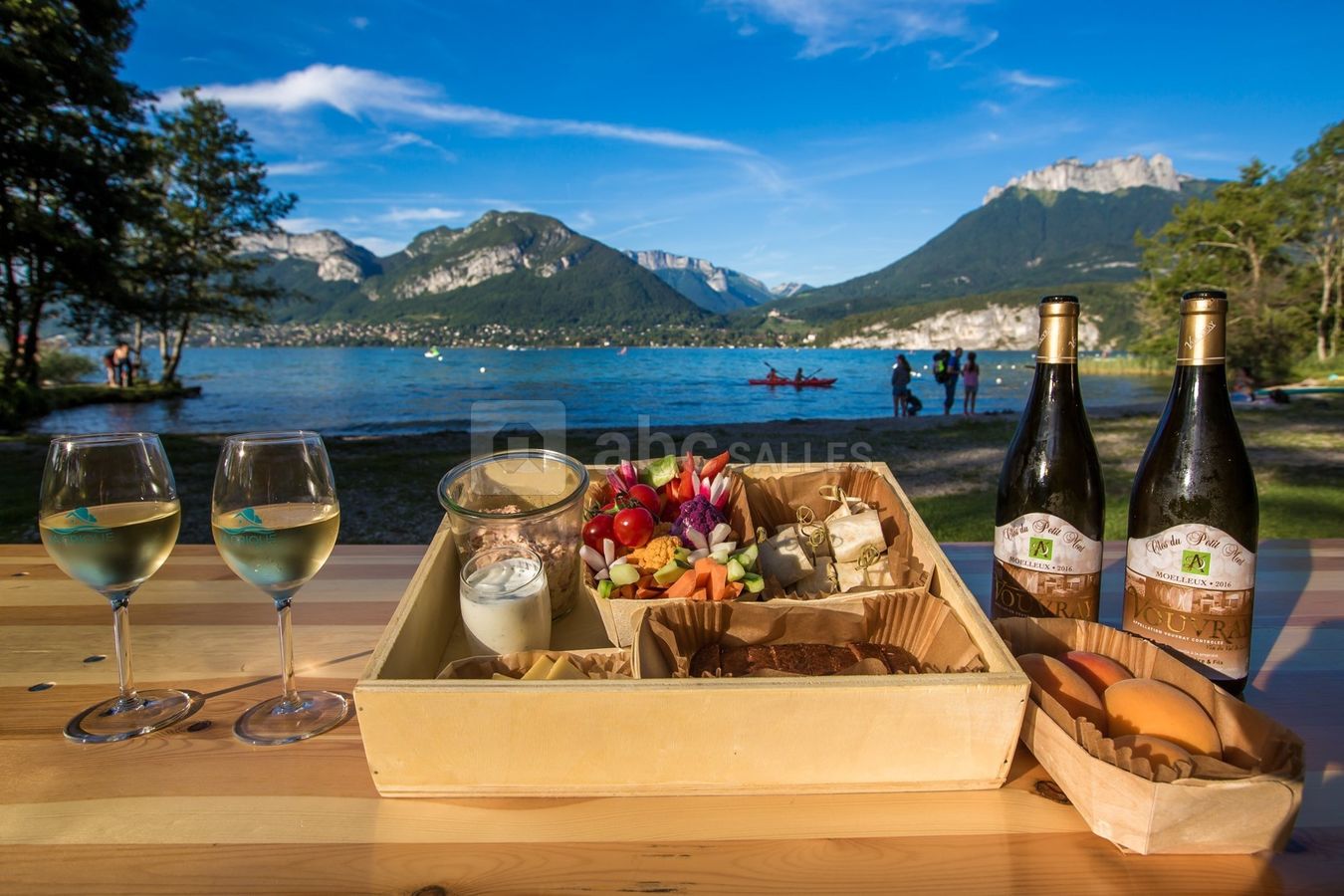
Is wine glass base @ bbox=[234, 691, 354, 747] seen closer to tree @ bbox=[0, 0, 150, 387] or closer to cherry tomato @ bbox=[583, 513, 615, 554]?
cherry tomato @ bbox=[583, 513, 615, 554]

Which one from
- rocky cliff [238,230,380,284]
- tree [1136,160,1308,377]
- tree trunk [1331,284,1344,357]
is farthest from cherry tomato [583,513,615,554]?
rocky cliff [238,230,380,284]

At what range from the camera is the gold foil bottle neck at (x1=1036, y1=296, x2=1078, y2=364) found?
1.10m

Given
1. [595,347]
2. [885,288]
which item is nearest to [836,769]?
[595,347]

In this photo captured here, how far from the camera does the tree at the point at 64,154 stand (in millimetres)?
10875

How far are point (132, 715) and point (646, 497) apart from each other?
36.5 inches

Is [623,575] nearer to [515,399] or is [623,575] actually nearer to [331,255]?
[515,399]

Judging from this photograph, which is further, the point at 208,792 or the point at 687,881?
the point at 208,792

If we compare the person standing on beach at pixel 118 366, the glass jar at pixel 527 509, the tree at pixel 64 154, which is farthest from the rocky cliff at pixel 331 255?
the glass jar at pixel 527 509

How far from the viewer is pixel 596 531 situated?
1.37 metres

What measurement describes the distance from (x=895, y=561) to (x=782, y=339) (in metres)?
105

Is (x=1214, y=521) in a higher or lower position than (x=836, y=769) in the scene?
higher

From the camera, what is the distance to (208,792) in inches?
31.3

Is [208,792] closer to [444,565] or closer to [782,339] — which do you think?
[444,565]

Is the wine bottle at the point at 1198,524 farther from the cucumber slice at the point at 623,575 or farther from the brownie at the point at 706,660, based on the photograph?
the cucumber slice at the point at 623,575
